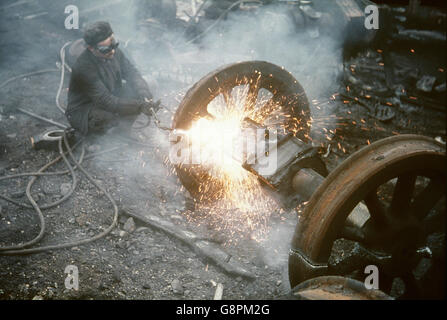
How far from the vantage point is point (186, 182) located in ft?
12.1

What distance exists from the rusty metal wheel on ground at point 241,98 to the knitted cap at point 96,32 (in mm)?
2433

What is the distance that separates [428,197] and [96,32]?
16.0 ft

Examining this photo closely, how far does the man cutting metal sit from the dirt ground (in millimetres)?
409

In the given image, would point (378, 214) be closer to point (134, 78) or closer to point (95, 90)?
point (95, 90)

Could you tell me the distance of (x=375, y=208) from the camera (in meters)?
2.42

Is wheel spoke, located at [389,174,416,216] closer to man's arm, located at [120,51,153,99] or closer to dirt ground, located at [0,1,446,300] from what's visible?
dirt ground, located at [0,1,446,300]

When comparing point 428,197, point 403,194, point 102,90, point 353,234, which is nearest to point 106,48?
point 102,90

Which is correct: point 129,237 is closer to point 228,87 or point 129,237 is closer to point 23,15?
point 228,87

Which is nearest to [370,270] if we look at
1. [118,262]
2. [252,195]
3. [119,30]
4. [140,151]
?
[252,195]

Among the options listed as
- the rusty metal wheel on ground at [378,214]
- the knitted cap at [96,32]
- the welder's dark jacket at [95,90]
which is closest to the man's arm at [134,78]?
the welder's dark jacket at [95,90]

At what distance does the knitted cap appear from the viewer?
4.83 m

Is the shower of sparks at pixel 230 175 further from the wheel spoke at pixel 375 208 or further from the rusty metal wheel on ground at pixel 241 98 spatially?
the wheel spoke at pixel 375 208

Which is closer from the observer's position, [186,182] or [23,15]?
[186,182]

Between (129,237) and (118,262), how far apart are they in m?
0.38
